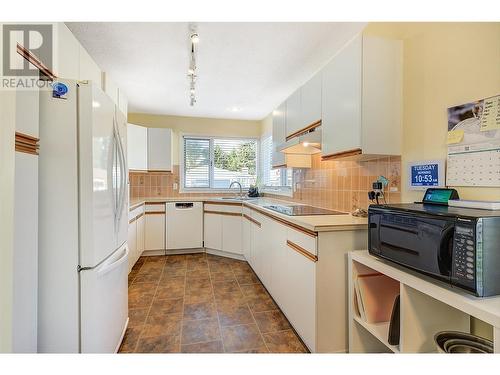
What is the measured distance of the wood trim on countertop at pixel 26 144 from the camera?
3.16 ft

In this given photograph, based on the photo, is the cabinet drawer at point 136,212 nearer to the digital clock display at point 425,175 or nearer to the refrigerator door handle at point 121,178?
the refrigerator door handle at point 121,178

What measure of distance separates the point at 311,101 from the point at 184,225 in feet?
8.89

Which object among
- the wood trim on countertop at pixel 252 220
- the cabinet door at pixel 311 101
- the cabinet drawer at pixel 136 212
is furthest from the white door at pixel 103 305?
the cabinet door at pixel 311 101

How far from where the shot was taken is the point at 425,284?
37.2 inches

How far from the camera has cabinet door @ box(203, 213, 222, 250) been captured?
3670 millimetres

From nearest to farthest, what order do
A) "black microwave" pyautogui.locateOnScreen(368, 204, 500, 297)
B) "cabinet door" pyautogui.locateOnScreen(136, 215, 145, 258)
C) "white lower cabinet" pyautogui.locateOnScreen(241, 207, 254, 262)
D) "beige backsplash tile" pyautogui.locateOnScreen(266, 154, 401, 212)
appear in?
"black microwave" pyautogui.locateOnScreen(368, 204, 500, 297) → "beige backsplash tile" pyautogui.locateOnScreen(266, 154, 401, 212) → "white lower cabinet" pyautogui.locateOnScreen(241, 207, 254, 262) → "cabinet door" pyautogui.locateOnScreen(136, 215, 145, 258)

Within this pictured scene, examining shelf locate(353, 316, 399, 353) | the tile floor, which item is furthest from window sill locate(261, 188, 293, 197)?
shelf locate(353, 316, 399, 353)

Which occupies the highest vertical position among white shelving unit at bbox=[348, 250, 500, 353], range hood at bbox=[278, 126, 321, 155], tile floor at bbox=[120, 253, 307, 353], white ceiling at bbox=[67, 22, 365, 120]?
white ceiling at bbox=[67, 22, 365, 120]

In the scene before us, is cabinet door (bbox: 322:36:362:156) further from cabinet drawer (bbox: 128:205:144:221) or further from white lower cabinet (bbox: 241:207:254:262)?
cabinet drawer (bbox: 128:205:144:221)

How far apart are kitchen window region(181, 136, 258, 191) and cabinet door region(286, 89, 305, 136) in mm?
2081

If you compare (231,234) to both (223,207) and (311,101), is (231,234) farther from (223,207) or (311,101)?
(311,101)

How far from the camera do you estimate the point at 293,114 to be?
2.37 meters
